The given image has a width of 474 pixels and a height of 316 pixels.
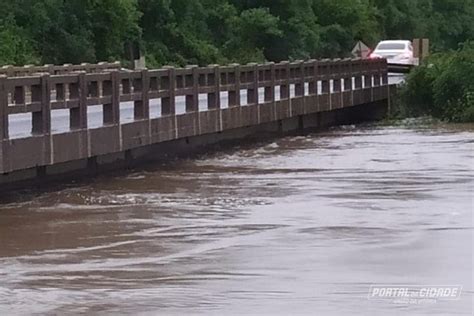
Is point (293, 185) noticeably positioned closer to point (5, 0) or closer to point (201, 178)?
point (201, 178)

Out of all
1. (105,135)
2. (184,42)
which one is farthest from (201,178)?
(184,42)

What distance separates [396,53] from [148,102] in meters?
31.3

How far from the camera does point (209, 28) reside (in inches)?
2771

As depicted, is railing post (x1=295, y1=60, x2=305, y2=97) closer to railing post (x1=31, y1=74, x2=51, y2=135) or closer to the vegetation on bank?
the vegetation on bank

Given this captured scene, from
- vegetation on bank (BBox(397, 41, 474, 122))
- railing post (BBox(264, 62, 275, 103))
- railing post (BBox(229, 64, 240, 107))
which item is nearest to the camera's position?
railing post (BBox(229, 64, 240, 107))

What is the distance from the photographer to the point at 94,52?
5538 centimetres

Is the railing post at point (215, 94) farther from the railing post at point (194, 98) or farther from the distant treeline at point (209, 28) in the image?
the distant treeline at point (209, 28)

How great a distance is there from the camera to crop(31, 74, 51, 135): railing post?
60.2 feet

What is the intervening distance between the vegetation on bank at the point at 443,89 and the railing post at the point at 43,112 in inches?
700

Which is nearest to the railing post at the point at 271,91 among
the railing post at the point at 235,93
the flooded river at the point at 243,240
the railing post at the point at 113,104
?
the railing post at the point at 235,93

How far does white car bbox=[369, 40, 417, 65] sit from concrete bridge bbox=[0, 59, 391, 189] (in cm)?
1614

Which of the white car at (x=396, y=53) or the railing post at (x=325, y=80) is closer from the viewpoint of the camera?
the railing post at (x=325, y=80)

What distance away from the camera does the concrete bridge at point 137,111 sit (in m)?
18.3

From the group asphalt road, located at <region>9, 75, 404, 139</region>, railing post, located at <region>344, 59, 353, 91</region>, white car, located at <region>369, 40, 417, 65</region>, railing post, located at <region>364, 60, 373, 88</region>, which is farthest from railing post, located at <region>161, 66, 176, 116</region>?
white car, located at <region>369, 40, 417, 65</region>
